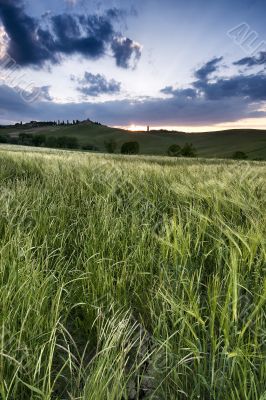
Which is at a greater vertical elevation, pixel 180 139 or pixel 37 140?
pixel 180 139

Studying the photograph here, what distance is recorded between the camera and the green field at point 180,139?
→ 9344cm

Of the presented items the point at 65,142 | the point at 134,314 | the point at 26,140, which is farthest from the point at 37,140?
the point at 134,314

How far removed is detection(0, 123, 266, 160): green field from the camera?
9344 centimetres

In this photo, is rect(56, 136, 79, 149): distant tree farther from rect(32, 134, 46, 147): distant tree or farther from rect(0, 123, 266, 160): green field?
rect(0, 123, 266, 160): green field

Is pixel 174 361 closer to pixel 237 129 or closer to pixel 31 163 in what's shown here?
pixel 31 163

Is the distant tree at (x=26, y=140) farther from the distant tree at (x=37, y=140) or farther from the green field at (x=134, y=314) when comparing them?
the green field at (x=134, y=314)

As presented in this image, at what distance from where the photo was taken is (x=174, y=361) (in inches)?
44.0

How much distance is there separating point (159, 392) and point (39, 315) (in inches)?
19.2

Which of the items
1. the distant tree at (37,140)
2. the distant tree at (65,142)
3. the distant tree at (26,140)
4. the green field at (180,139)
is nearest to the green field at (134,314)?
the green field at (180,139)

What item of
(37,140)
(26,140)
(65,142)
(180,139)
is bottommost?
(65,142)

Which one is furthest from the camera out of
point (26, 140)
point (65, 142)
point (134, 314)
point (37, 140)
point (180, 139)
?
point (180, 139)

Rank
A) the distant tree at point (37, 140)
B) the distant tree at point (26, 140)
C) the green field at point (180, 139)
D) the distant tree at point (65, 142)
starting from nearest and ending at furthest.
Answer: the green field at point (180, 139) < the distant tree at point (37, 140) < the distant tree at point (26, 140) < the distant tree at point (65, 142)

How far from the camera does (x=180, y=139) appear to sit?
4938 inches

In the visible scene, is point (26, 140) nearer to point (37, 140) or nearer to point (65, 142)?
point (37, 140)
